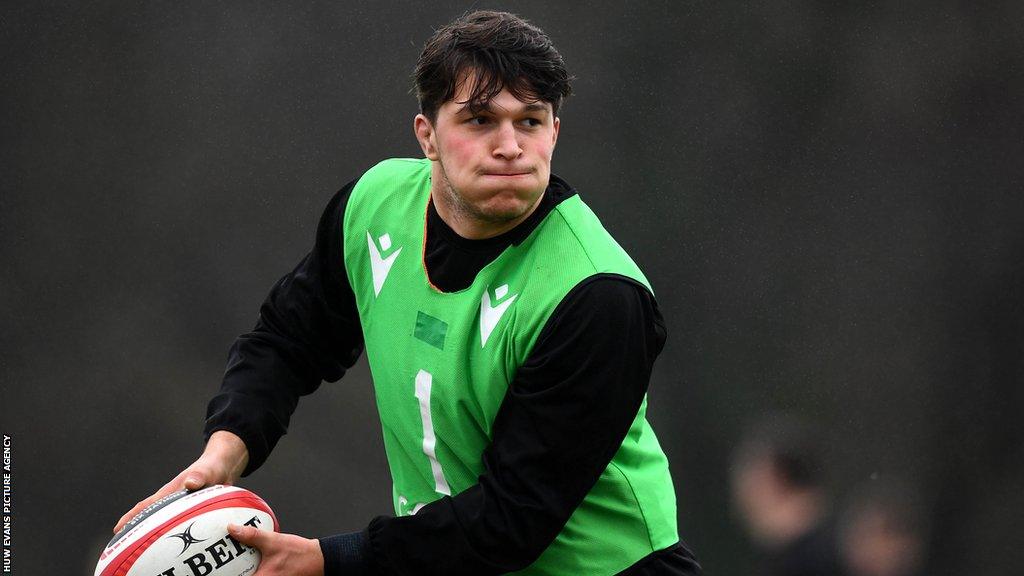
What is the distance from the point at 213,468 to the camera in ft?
7.18

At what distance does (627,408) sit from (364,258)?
644 mm

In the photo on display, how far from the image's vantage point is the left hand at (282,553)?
6.59 ft

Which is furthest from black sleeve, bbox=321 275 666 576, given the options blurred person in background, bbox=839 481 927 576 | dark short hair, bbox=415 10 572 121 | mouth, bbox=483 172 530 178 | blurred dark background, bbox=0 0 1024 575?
blurred person in background, bbox=839 481 927 576

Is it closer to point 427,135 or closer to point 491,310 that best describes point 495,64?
point 427,135

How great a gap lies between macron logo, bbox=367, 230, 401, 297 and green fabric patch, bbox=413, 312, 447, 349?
0.44 feet

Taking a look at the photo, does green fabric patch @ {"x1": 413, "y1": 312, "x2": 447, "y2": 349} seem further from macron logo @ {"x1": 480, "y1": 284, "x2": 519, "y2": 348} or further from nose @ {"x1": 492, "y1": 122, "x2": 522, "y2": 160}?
nose @ {"x1": 492, "y1": 122, "x2": 522, "y2": 160}

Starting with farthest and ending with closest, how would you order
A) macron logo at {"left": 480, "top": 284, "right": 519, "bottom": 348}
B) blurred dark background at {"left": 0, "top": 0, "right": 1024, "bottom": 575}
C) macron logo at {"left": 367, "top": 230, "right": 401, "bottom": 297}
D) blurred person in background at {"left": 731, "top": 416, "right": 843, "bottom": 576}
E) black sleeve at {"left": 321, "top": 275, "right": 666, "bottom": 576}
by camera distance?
blurred person in background at {"left": 731, "top": 416, "right": 843, "bottom": 576} < blurred dark background at {"left": 0, "top": 0, "right": 1024, "bottom": 575} < macron logo at {"left": 367, "top": 230, "right": 401, "bottom": 297} < macron logo at {"left": 480, "top": 284, "right": 519, "bottom": 348} < black sleeve at {"left": 321, "top": 275, "right": 666, "bottom": 576}

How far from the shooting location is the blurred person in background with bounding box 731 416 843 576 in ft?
13.0

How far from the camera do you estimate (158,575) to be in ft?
6.64

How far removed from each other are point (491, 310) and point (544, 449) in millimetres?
267

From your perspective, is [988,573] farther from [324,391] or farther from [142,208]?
[142,208]

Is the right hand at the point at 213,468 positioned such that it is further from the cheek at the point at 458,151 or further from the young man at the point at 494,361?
the cheek at the point at 458,151

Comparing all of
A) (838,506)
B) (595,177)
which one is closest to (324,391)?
(595,177)

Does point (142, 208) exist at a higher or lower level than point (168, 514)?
higher
